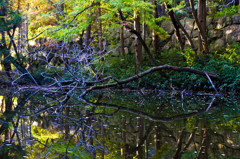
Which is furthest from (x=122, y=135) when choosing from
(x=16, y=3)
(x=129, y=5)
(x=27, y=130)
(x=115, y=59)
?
(x=16, y=3)

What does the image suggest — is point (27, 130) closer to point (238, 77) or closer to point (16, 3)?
point (238, 77)

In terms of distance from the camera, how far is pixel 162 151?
3834 millimetres

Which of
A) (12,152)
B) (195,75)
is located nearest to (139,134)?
(12,152)

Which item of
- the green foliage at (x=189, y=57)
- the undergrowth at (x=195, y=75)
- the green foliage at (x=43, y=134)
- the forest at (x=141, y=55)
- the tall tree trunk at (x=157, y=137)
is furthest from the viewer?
the green foliage at (x=189, y=57)

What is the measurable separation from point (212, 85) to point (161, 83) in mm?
3383

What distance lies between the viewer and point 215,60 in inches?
539

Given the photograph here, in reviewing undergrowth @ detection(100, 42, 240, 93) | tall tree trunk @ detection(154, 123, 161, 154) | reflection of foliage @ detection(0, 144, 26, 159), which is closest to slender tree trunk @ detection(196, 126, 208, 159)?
tall tree trunk @ detection(154, 123, 161, 154)

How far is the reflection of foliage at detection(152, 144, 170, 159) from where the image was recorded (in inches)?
142

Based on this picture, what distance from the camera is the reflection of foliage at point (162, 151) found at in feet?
11.8

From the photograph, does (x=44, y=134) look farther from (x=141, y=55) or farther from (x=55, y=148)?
(x=141, y=55)

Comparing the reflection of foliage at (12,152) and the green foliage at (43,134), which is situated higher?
the reflection of foliage at (12,152)

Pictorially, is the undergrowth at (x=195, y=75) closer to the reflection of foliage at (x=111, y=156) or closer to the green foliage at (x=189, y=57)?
the green foliage at (x=189, y=57)

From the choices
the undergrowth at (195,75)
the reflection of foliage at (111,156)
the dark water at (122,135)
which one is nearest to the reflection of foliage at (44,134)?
the dark water at (122,135)

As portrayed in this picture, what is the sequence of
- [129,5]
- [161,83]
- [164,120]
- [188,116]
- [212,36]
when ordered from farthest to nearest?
[212,36] → [161,83] → [129,5] → [188,116] → [164,120]
